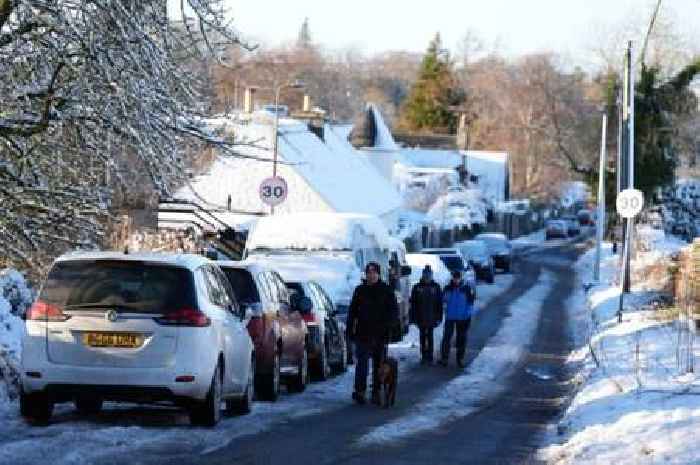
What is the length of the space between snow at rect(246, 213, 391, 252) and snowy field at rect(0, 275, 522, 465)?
33.0ft

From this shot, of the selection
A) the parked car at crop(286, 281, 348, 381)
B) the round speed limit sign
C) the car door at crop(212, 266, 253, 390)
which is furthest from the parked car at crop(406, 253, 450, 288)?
the car door at crop(212, 266, 253, 390)

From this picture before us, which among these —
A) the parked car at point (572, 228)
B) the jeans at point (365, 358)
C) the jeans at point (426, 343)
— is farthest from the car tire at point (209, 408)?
the parked car at point (572, 228)

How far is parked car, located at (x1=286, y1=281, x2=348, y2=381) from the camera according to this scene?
22.2 metres

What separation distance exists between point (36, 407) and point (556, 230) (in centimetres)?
10410

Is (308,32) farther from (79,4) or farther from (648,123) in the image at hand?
(79,4)

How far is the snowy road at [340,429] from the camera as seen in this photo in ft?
41.1

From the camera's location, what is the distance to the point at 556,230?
117 metres

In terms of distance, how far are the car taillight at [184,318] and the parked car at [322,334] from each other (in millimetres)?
6939

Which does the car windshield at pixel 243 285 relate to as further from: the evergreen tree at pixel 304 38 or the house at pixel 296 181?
the evergreen tree at pixel 304 38

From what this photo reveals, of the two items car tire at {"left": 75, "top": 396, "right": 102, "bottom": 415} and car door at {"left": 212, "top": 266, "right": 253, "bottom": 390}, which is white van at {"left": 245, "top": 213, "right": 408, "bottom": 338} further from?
car tire at {"left": 75, "top": 396, "right": 102, "bottom": 415}

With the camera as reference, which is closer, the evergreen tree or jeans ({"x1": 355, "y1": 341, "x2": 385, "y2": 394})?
jeans ({"x1": 355, "y1": 341, "x2": 385, "y2": 394})

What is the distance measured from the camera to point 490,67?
157500 millimetres

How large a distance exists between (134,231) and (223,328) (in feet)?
58.9

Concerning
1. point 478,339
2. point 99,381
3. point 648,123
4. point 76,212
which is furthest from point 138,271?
point 648,123
